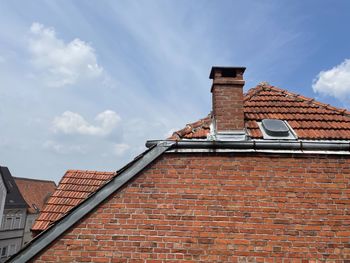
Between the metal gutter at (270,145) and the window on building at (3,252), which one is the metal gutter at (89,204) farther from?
the window on building at (3,252)

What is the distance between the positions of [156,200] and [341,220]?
2571 mm

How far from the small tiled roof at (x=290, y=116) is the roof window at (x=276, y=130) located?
102 mm

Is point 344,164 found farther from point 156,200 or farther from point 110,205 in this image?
point 110,205

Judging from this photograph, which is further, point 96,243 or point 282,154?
point 282,154

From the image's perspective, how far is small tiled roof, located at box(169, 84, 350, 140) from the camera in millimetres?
4344

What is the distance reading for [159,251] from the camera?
3.49m

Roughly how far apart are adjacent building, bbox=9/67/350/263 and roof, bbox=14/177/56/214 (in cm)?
3315

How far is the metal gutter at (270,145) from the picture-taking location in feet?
12.7

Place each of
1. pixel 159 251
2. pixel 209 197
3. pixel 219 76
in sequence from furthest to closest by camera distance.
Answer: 1. pixel 219 76
2. pixel 209 197
3. pixel 159 251

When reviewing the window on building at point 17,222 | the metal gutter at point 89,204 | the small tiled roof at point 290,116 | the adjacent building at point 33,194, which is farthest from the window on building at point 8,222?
the small tiled roof at point 290,116

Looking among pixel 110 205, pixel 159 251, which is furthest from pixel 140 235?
pixel 110 205

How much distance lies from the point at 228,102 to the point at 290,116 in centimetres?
133

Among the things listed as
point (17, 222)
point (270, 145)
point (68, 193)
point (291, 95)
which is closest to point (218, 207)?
point (270, 145)

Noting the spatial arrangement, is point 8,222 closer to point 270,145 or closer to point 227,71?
point 227,71
